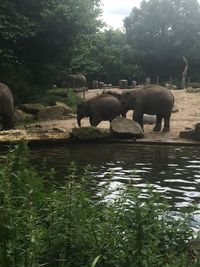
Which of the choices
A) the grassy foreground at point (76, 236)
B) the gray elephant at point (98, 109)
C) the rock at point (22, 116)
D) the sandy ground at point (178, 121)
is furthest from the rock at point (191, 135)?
the grassy foreground at point (76, 236)

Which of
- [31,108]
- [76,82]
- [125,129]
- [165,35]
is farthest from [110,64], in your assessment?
[125,129]

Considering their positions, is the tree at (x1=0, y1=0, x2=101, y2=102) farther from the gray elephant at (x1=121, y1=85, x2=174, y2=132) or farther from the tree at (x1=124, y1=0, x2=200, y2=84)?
the tree at (x1=124, y1=0, x2=200, y2=84)

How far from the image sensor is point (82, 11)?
20.0 meters

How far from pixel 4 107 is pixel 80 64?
1202 inches

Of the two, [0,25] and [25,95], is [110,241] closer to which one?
[0,25]

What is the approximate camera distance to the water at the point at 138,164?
830cm

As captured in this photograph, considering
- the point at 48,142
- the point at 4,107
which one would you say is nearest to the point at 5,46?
the point at 4,107

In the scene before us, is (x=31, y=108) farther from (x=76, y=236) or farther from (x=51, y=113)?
(x=76, y=236)

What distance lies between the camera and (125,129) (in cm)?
1433

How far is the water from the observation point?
8305 mm

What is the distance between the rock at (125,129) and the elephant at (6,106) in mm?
2896

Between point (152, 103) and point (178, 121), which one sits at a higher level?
point (152, 103)

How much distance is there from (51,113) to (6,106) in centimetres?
539

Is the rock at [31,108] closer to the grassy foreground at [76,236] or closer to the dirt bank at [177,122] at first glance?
the dirt bank at [177,122]
